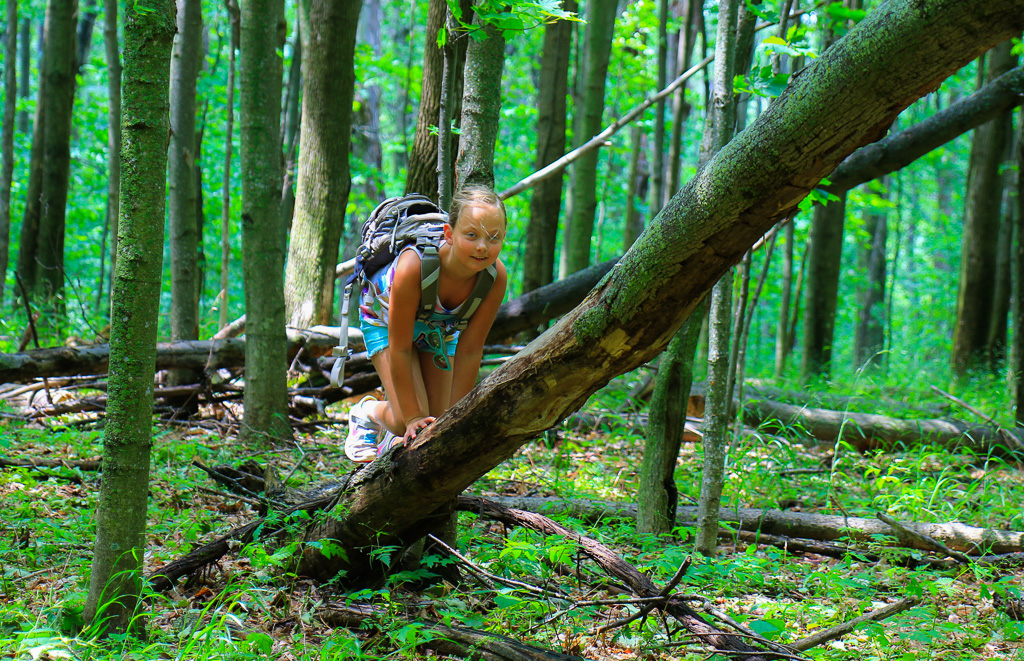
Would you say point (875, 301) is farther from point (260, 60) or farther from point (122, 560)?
point (122, 560)

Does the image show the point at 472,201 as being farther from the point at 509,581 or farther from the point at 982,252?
the point at 982,252

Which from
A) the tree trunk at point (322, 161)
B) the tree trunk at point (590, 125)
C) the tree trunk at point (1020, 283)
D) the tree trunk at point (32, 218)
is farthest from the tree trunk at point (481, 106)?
the tree trunk at point (32, 218)

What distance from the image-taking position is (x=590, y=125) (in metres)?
8.48

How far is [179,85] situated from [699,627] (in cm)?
606

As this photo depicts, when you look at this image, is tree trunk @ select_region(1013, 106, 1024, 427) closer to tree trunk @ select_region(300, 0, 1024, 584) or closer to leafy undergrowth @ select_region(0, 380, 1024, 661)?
leafy undergrowth @ select_region(0, 380, 1024, 661)

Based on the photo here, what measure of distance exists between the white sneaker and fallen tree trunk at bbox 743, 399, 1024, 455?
12.4 feet

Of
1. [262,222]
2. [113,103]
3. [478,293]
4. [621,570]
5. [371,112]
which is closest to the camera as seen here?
[621,570]

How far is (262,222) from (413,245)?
2.55m

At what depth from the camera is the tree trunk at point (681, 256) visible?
152 cm

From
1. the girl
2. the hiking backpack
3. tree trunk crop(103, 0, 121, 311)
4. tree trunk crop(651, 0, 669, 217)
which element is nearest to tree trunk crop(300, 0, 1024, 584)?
the girl

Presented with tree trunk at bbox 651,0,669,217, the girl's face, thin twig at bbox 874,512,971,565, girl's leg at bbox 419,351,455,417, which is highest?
tree trunk at bbox 651,0,669,217

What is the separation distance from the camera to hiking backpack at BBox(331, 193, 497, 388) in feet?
9.37

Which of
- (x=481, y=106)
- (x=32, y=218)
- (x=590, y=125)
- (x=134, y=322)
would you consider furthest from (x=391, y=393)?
(x=32, y=218)

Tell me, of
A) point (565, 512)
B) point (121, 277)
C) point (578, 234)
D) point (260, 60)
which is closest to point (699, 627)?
point (565, 512)
